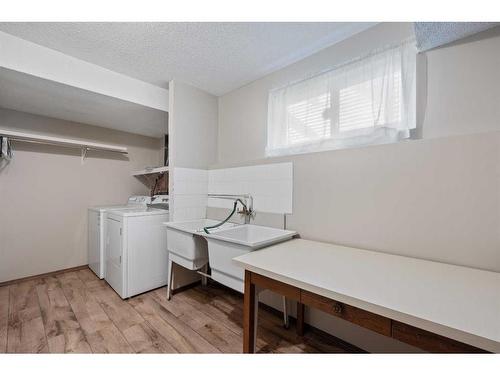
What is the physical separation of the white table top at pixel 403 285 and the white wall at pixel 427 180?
0.12 m

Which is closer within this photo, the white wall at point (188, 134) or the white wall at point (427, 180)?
the white wall at point (427, 180)

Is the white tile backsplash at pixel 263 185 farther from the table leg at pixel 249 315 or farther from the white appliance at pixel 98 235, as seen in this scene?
the white appliance at pixel 98 235

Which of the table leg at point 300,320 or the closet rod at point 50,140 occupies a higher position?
the closet rod at point 50,140

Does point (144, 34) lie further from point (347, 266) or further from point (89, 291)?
point (89, 291)

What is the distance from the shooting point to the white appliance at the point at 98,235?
8.15 ft

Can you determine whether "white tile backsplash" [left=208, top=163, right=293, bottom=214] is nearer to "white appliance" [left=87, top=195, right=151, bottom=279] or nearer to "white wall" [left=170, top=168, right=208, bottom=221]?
"white wall" [left=170, top=168, right=208, bottom=221]

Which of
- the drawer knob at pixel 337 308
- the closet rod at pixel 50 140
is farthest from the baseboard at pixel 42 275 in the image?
the drawer knob at pixel 337 308

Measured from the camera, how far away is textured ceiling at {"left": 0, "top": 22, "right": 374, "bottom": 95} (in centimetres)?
150

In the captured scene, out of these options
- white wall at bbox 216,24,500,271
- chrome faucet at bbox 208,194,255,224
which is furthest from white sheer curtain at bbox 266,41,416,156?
chrome faucet at bbox 208,194,255,224

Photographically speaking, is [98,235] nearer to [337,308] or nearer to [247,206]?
[247,206]

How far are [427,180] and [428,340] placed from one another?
0.83 metres

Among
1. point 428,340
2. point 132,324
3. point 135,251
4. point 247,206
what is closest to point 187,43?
point 247,206

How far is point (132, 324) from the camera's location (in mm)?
1678

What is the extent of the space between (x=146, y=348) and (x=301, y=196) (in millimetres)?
1538
